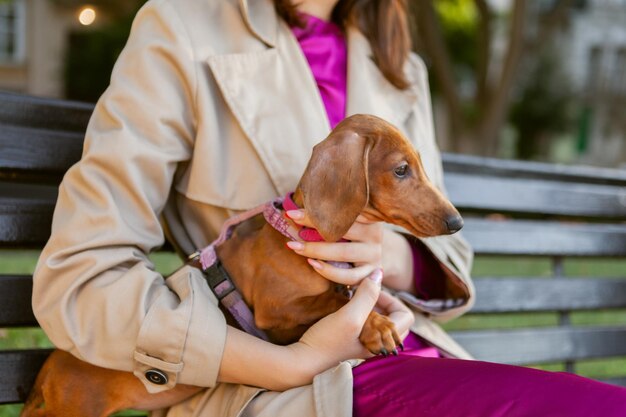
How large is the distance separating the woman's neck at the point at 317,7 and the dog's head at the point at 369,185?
0.60 meters

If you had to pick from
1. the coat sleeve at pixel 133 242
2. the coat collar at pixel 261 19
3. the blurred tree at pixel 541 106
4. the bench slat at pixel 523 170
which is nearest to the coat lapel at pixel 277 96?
the coat collar at pixel 261 19

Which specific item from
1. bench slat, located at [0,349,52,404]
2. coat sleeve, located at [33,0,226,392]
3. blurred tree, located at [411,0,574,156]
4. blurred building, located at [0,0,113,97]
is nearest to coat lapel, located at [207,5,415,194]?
coat sleeve, located at [33,0,226,392]

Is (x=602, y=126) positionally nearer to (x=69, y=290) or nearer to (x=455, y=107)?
(x=455, y=107)

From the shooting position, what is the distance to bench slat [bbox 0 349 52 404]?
2.02 meters

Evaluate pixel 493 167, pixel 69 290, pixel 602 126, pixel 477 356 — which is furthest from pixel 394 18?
pixel 602 126

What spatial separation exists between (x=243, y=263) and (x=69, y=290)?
1.35ft

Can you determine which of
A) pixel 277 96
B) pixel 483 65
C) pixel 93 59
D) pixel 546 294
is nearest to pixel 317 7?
pixel 277 96

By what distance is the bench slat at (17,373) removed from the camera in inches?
79.5

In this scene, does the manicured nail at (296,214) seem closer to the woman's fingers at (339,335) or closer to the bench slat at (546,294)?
the woman's fingers at (339,335)

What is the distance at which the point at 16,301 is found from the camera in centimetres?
205

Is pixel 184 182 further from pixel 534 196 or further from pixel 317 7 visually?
pixel 534 196

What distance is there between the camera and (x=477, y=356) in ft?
9.39

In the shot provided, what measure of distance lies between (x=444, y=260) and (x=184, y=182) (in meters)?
0.75

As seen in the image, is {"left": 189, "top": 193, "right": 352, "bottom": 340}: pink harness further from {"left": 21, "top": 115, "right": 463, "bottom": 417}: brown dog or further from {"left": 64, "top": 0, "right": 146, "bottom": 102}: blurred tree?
{"left": 64, "top": 0, "right": 146, "bottom": 102}: blurred tree
